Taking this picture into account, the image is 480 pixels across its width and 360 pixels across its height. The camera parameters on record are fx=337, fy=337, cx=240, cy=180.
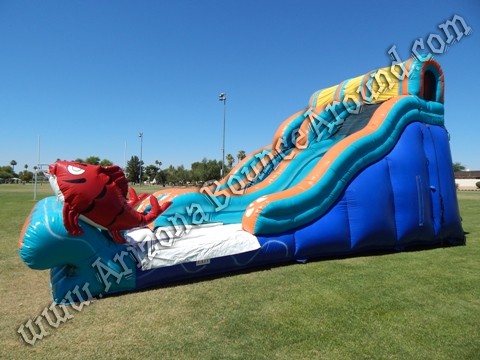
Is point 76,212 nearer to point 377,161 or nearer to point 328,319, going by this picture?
point 328,319

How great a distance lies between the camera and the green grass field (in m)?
2.50

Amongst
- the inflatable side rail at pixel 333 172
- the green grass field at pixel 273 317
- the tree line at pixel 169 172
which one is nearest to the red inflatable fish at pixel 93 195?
the green grass field at pixel 273 317

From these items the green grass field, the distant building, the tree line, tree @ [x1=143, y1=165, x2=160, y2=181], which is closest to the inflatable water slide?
the green grass field

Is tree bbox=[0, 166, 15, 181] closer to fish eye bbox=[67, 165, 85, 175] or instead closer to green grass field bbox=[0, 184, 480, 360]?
fish eye bbox=[67, 165, 85, 175]

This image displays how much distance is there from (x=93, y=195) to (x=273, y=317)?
207 cm

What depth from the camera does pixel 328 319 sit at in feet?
9.85

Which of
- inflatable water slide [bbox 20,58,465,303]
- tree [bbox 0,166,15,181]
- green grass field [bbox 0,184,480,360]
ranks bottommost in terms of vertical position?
green grass field [bbox 0,184,480,360]

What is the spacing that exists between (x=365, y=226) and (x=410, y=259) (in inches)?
33.5

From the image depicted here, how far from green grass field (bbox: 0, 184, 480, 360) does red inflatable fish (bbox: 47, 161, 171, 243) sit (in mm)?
785

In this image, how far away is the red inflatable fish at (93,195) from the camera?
128 inches

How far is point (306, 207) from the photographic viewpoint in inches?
189

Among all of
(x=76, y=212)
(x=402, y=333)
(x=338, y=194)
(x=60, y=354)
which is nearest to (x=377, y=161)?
(x=338, y=194)

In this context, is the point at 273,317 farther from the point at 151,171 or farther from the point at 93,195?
the point at 151,171

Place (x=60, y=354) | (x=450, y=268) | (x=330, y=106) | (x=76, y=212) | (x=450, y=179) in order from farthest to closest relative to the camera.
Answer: (x=330, y=106) → (x=450, y=179) → (x=450, y=268) → (x=76, y=212) → (x=60, y=354)
